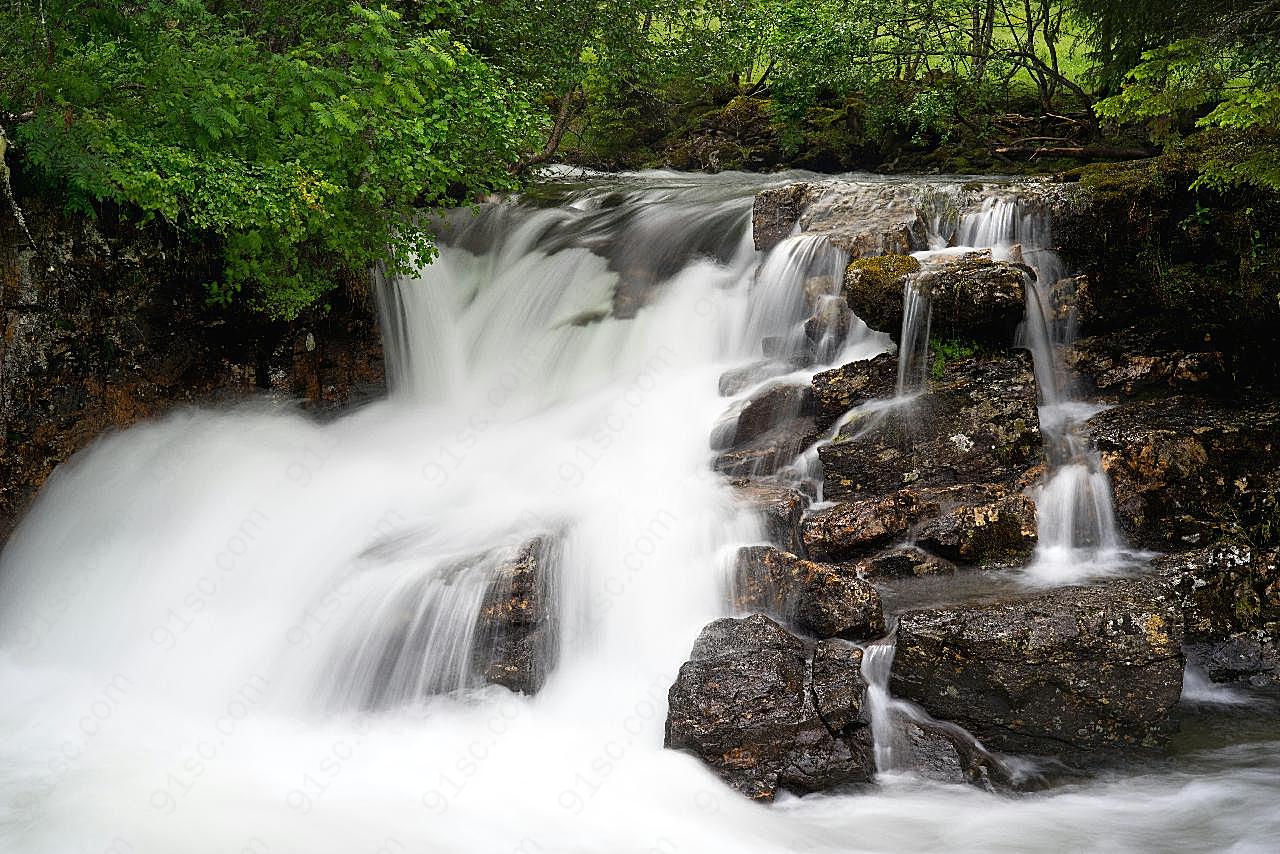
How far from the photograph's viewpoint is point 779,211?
438 inches

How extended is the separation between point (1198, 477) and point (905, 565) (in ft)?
7.77

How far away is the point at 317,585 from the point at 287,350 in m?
3.39

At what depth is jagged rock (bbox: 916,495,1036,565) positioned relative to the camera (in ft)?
23.2

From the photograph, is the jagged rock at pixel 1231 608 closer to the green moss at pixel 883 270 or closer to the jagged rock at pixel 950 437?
the jagged rock at pixel 950 437

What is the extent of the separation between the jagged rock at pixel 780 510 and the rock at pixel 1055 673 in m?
1.54

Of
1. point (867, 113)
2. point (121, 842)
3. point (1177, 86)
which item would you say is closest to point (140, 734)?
point (121, 842)

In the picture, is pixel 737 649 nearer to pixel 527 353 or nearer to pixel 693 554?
pixel 693 554

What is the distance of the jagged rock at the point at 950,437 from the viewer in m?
7.63

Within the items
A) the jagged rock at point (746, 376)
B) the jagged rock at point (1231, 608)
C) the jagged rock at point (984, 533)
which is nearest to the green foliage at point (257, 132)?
the jagged rock at point (746, 376)

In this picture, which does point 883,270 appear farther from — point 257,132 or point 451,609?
point 257,132

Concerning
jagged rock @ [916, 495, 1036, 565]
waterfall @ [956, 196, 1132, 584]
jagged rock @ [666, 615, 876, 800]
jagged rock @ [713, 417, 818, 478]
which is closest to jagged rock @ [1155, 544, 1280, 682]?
waterfall @ [956, 196, 1132, 584]

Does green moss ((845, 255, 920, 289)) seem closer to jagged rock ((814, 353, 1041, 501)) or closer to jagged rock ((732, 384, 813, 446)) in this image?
jagged rock ((814, 353, 1041, 501))

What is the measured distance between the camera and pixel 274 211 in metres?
7.98

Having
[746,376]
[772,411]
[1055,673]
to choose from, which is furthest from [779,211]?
[1055,673]
